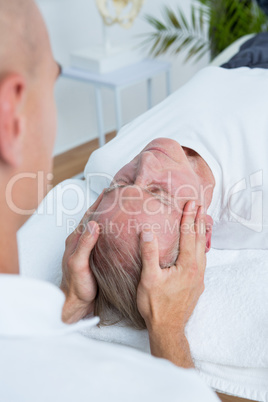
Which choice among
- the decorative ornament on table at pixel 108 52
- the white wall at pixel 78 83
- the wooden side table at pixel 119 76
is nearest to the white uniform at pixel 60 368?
the wooden side table at pixel 119 76

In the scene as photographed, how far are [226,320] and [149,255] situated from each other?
0.24 m

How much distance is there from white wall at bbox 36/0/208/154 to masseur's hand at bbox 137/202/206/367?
7.02 feet

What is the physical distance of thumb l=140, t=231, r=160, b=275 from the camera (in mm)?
1056

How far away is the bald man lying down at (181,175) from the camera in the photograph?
3.70ft

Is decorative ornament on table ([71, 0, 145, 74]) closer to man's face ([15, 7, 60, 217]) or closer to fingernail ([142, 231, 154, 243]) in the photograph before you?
fingernail ([142, 231, 154, 243])

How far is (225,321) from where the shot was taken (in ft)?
3.70

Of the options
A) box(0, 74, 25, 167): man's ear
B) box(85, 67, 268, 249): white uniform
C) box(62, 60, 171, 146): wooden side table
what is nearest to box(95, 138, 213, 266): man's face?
box(85, 67, 268, 249): white uniform

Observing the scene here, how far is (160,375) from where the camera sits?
59 cm

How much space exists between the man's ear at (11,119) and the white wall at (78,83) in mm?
2460

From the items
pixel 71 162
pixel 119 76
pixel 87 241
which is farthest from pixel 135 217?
pixel 71 162

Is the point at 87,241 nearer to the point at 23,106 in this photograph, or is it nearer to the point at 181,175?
the point at 181,175

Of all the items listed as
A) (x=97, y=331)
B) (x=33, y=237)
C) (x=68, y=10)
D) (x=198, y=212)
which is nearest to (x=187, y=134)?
(x=198, y=212)

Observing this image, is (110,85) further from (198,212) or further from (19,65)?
(19,65)

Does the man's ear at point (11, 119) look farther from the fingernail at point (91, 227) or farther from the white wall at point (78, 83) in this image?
the white wall at point (78, 83)
